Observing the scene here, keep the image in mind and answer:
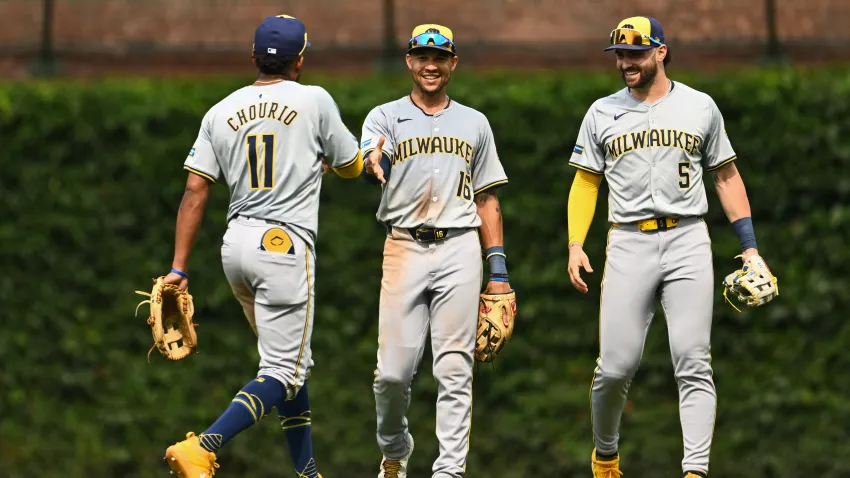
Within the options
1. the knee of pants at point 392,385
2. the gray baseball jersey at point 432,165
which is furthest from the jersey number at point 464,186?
the knee of pants at point 392,385

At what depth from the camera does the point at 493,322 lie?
8773 mm

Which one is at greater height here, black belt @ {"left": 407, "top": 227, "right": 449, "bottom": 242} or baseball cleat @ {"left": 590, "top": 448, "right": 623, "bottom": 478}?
black belt @ {"left": 407, "top": 227, "right": 449, "bottom": 242}

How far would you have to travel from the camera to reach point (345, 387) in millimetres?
11430

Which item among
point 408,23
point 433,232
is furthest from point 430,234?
point 408,23

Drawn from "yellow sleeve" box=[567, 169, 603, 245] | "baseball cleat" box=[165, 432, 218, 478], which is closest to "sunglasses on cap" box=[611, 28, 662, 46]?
"yellow sleeve" box=[567, 169, 603, 245]

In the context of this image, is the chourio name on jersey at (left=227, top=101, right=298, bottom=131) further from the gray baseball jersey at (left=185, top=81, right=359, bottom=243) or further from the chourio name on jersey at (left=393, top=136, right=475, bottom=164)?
the chourio name on jersey at (left=393, top=136, right=475, bottom=164)

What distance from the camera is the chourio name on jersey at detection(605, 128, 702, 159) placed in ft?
27.9

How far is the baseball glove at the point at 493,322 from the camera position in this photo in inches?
346

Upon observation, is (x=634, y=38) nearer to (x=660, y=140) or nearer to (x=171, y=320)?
(x=660, y=140)

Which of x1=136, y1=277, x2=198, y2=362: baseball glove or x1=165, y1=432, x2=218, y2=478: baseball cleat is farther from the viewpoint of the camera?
x1=136, y1=277, x2=198, y2=362: baseball glove

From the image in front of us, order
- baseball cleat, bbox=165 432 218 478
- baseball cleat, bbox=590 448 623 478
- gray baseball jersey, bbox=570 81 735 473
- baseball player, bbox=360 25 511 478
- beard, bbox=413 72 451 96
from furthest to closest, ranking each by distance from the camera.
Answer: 1. baseball cleat, bbox=590 448 623 478
2. beard, bbox=413 72 451 96
3. baseball player, bbox=360 25 511 478
4. gray baseball jersey, bbox=570 81 735 473
5. baseball cleat, bbox=165 432 218 478

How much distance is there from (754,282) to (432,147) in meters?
1.95

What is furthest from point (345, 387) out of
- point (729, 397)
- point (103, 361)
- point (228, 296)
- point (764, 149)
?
point (764, 149)

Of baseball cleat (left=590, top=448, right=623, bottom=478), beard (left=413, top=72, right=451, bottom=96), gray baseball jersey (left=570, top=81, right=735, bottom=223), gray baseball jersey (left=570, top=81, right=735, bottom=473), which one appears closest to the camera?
gray baseball jersey (left=570, top=81, right=735, bottom=473)
